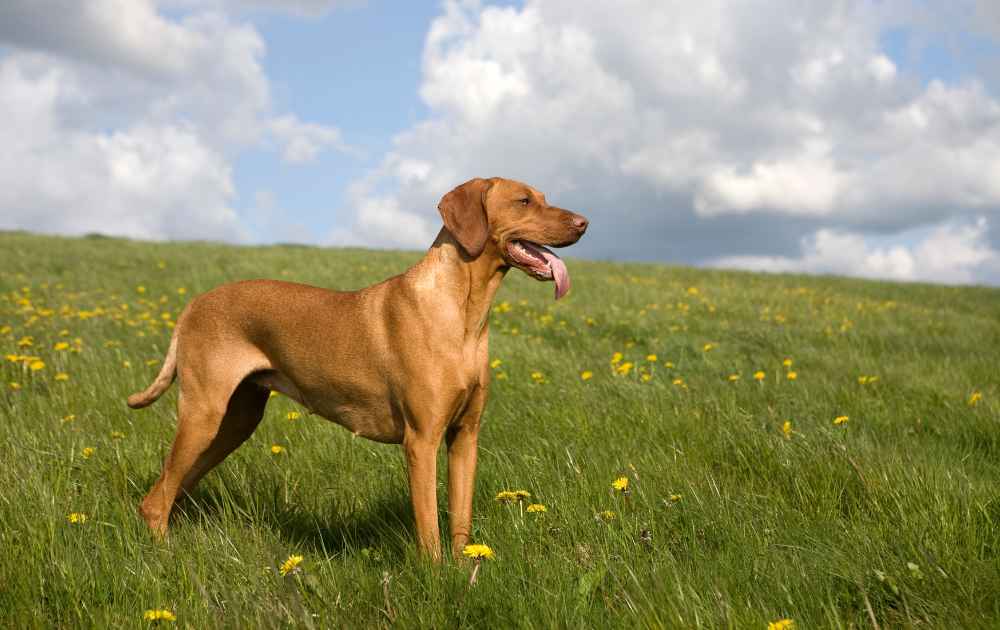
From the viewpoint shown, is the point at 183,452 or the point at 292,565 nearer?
the point at 292,565

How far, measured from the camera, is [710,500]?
10.8 ft

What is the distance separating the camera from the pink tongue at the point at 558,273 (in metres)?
3.24

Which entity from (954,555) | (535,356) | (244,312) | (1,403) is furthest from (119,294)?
(954,555)

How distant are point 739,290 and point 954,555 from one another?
13.9 m

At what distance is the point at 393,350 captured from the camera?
11.0ft

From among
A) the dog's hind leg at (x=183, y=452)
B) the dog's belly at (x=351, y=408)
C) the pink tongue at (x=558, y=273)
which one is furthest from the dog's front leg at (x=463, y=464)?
the dog's hind leg at (x=183, y=452)

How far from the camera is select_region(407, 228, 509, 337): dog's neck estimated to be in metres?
3.30

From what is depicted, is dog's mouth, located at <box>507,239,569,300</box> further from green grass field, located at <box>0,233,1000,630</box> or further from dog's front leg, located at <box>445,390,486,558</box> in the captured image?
green grass field, located at <box>0,233,1000,630</box>

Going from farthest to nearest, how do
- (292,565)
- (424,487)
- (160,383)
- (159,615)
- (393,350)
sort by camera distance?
(160,383), (393,350), (424,487), (292,565), (159,615)

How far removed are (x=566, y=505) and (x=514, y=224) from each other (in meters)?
1.26

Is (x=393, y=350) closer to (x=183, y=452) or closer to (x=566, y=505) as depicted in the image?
(x=566, y=505)

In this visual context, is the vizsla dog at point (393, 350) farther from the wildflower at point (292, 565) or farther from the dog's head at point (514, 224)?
the wildflower at point (292, 565)

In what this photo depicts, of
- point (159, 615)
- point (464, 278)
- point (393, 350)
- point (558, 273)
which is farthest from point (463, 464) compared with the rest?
point (159, 615)

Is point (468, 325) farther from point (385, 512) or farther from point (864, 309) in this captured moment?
point (864, 309)
